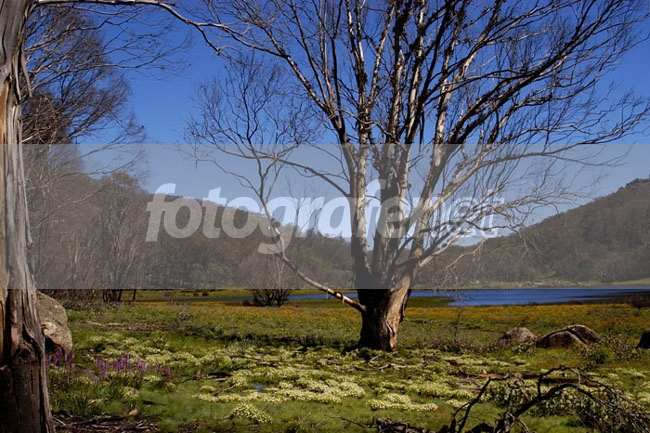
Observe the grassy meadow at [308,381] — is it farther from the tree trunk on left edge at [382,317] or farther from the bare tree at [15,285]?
the bare tree at [15,285]

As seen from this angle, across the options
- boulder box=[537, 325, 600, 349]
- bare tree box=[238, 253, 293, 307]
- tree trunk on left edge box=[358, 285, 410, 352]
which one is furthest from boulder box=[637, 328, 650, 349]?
bare tree box=[238, 253, 293, 307]

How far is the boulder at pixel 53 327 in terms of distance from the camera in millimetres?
8211

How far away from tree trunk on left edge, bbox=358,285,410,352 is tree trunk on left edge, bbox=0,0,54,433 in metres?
9.12

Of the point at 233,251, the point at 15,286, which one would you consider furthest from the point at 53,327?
the point at 233,251

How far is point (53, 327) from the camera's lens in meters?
8.38

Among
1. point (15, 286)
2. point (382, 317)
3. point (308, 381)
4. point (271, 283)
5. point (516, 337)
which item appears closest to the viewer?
point (15, 286)

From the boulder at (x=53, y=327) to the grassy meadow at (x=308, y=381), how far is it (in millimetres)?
361

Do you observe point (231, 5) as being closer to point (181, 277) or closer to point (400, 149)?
point (400, 149)

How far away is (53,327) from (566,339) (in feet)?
43.3

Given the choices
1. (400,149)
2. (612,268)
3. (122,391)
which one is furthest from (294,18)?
(612,268)

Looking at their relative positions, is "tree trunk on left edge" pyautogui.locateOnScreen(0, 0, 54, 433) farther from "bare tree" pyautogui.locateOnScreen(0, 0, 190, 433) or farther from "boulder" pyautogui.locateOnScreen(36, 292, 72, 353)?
"boulder" pyautogui.locateOnScreen(36, 292, 72, 353)

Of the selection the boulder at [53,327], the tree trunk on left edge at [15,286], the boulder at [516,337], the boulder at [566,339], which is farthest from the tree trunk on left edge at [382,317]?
the tree trunk on left edge at [15,286]

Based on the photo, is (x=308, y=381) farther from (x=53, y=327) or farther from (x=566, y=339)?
(x=566, y=339)

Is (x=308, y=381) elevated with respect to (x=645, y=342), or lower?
elevated
